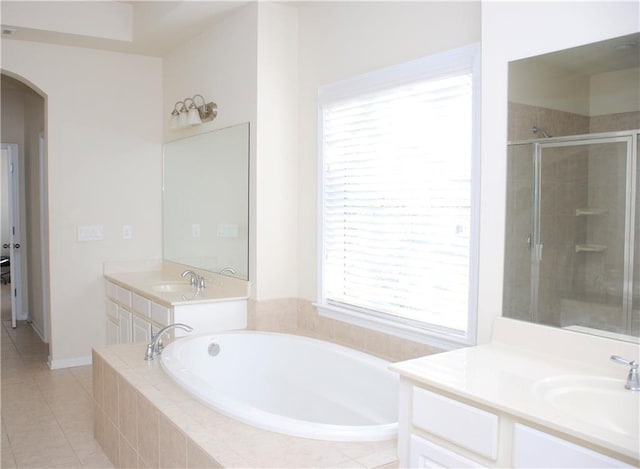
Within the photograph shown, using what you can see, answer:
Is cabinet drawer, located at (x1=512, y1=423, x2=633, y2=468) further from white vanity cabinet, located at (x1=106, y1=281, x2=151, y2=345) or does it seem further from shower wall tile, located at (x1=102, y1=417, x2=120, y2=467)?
white vanity cabinet, located at (x1=106, y1=281, x2=151, y2=345)

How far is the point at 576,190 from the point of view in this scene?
81.2 inches

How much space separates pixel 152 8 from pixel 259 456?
3.41 meters

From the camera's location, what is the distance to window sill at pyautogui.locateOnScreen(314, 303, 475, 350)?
273cm

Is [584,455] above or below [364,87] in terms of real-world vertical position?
below

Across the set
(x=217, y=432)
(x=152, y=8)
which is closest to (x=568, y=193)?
(x=217, y=432)

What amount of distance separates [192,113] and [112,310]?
1799 mm

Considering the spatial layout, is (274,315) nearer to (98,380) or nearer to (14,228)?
(98,380)

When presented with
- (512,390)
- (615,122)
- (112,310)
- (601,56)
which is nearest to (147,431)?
(512,390)

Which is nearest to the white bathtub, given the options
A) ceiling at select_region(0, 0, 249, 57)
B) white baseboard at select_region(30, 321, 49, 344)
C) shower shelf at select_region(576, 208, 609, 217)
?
shower shelf at select_region(576, 208, 609, 217)

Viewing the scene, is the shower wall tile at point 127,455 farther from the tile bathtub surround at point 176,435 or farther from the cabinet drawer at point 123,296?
the cabinet drawer at point 123,296

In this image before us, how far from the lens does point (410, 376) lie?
1945 millimetres

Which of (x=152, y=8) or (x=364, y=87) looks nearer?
(x=364, y=87)

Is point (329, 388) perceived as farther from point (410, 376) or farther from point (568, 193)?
point (568, 193)

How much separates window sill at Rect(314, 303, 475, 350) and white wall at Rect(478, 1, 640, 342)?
0.32 meters
